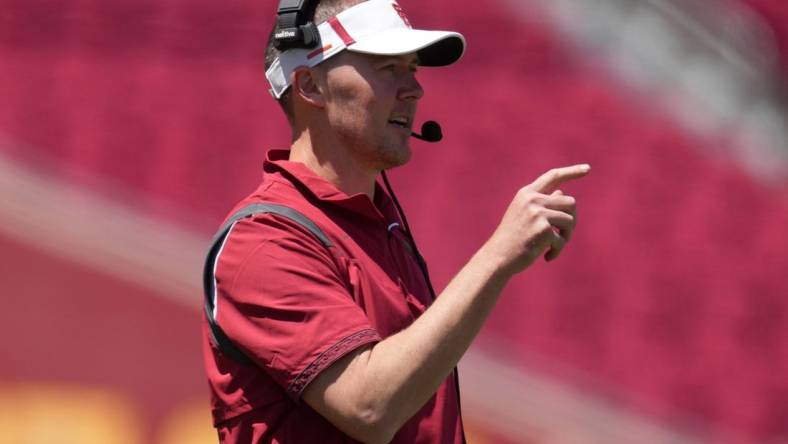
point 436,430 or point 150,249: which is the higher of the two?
point 436,430

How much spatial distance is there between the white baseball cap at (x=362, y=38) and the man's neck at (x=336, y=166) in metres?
0.10

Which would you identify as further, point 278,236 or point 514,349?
point 514,349

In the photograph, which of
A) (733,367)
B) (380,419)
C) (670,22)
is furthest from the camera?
(670,22)

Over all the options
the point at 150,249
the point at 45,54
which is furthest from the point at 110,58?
the point at 150,249

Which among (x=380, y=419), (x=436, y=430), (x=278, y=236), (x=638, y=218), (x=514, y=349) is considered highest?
(x=278, y=236)

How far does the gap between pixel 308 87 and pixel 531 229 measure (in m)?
0.43

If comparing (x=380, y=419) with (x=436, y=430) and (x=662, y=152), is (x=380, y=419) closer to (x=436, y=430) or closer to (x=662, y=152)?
(x=436, y=430)

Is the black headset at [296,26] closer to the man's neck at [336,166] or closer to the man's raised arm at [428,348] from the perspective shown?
the man's neck at [336,166]

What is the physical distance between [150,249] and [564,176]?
2.38m

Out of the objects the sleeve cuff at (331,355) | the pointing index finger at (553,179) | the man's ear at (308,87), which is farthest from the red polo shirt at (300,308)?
the pointing index finger at (553,179)

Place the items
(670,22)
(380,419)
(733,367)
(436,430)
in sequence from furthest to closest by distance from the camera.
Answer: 1. (670,22)
2. (733,367)
3. (436,430)
4. (380,419)

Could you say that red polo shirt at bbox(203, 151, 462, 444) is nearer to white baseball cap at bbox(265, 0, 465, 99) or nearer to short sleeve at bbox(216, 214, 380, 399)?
short sleeve at bbox(216, 214, 380, 399)

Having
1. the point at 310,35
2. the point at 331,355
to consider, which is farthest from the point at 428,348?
the point at 310,35

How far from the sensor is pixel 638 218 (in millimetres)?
3637
